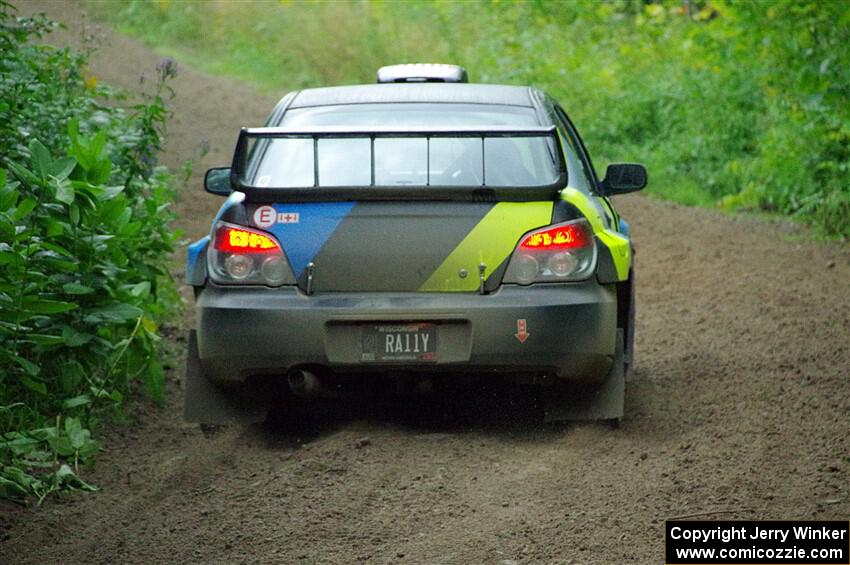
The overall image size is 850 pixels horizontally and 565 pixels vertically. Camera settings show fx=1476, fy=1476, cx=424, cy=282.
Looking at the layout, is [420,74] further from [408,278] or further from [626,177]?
[408,278]

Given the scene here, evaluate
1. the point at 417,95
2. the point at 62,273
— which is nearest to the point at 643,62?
the point at 417,95

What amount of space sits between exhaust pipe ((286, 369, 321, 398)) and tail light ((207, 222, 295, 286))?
390mm

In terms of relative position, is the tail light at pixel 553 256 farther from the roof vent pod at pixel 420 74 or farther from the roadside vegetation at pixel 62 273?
the roof vent pod at pixel 420 74

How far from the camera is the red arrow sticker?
19.4ft

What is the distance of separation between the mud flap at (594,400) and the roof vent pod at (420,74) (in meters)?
2.82

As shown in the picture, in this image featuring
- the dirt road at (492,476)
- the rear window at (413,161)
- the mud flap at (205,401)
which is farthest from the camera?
the mud flap at (205,401)

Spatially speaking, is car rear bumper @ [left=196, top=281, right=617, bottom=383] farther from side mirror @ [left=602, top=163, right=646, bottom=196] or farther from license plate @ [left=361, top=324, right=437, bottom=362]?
side mirror @ [left=602, top=163, right=646, bottom=196]

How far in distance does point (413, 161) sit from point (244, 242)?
0.86 m

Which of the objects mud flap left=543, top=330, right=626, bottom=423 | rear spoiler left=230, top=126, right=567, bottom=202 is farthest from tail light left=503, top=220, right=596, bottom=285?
mud flap left=543, top=330, right=626, bottom=423

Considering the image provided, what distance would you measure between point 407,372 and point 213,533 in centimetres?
126

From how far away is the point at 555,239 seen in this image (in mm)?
5992

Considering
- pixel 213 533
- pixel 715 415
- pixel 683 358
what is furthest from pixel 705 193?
pixel 213 533

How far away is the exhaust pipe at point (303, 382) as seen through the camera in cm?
613

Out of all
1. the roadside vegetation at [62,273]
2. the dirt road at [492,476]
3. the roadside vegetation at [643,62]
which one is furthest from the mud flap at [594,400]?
the roadside vegetation at [643,62]
